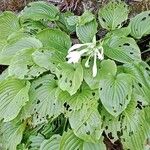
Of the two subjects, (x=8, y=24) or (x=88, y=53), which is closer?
(x=88, y=53)

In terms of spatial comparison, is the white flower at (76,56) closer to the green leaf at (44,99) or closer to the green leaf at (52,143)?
the green leaf at (44,99)

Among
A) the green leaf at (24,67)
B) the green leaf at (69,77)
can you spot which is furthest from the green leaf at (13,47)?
the green leaf at (69,77)

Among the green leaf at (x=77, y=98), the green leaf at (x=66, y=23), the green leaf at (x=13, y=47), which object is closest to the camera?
the green leaf at (x=77, y=98)

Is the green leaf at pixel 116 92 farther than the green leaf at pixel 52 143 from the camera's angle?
No

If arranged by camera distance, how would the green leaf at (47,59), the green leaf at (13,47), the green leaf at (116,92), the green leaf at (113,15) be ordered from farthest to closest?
the green leaf at (113,15) → the green leaf at (13,47) → the green leaf at (47,59) → the green leaf at (116,92)

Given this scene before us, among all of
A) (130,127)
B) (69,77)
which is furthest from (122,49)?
(130,127)

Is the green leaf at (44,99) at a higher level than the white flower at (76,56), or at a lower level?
lower

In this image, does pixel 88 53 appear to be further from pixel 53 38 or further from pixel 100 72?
pixel 53 38

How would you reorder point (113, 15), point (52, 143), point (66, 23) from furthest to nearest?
point (66, 23) < point (113, 15) < point (52, 143)
